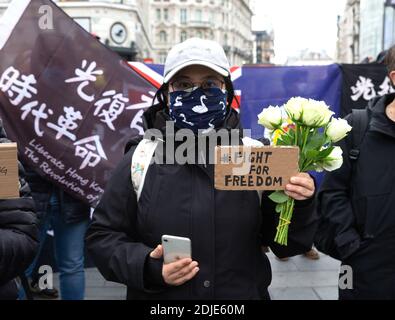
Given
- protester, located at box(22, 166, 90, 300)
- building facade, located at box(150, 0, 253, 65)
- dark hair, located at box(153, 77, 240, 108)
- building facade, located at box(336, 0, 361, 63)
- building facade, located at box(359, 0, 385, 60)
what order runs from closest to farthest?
1. dark hair, located at box(153, 77, 240, 108)
2. protester, located at box(22, 166, 90, 300)
3. building facade, located at box(359, 0, 385, 60)
4. building facade, located at box(336, 0, 361, 63)
5. building facade, located at box(150, 0, 253, 65)

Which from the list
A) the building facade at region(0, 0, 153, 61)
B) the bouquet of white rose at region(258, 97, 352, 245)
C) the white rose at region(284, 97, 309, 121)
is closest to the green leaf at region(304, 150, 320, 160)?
the bouquet of white rose at region(258, 97, 352, 245)

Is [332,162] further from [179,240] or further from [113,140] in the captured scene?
[113,140]

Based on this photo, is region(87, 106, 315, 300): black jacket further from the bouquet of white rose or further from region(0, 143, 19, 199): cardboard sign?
region(0, 143, 19, 199): cardboard sign

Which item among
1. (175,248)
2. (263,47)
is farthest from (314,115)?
(263,47)

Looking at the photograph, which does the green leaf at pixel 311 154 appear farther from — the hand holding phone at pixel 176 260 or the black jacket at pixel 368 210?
the black jacket at pixel 368 210

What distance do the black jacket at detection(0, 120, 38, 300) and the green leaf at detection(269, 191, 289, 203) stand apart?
3.33 ft

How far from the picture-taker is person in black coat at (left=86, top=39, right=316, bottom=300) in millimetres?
1731

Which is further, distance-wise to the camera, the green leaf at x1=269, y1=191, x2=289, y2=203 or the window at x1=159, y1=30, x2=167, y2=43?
the window at x1=159, y1=30, x2=167, y2=43

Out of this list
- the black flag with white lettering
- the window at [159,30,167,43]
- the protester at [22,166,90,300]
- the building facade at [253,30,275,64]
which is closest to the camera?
the protester at [22,166,90,300]

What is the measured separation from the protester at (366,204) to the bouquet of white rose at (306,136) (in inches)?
27.8

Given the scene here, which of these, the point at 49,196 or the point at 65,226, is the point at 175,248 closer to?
the point at 65,226

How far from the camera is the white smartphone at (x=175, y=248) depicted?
1.57 meters

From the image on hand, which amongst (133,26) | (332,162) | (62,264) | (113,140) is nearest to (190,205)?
(332,162)

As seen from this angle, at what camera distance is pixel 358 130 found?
2373 mm
